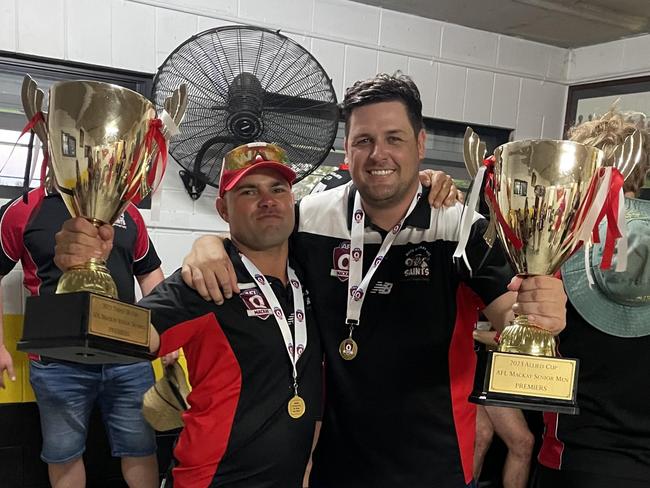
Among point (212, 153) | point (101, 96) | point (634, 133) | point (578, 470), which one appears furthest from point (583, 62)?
point (101, 96)

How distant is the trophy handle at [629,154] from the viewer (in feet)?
4.13

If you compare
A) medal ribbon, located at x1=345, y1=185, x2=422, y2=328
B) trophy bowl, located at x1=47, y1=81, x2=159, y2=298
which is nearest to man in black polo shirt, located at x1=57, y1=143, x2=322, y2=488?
medal ribbon, located at x1=345, y1=185, x2=422, y2=328

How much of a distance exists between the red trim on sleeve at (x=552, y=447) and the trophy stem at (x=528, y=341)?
305mm

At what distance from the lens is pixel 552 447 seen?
142 cm

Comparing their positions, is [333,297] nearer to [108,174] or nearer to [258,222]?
[258,222]

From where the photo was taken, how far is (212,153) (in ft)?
9.17

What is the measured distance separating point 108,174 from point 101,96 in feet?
0.52

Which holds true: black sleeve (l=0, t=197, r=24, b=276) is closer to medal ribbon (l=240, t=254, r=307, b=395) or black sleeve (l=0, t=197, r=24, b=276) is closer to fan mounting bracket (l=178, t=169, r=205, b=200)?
fan mounting bracket (l=178, t=169, r=205, b=200)

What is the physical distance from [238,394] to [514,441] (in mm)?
2033

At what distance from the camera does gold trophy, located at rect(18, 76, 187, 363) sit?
113 cm

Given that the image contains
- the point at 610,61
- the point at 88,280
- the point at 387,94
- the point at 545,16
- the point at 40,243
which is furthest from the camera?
the point at 610,61

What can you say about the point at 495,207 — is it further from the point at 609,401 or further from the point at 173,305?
the point at 173,305

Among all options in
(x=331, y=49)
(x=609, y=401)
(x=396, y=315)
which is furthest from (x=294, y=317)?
(x=331, y=49)

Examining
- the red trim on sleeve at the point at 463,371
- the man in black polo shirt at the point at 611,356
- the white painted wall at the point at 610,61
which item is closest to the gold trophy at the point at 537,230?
the man in black polo shirt at the point at 611,356
